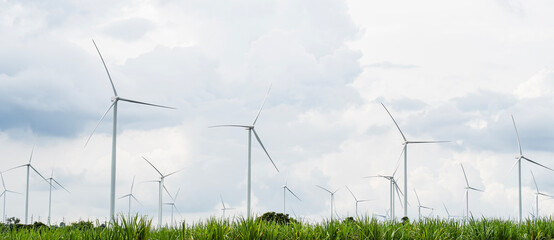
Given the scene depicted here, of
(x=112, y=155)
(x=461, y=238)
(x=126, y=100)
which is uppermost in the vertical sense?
(x=126, y=100)

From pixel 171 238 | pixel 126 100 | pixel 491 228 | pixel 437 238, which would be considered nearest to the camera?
pixel 171 238

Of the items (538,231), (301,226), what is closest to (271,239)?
(301,226)

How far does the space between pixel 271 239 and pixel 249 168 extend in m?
31.4

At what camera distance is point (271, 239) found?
18.1 m

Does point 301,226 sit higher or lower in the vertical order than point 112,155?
lower

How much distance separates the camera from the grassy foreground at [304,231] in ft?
55.8

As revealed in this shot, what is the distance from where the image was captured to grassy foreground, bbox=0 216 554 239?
17.0 m

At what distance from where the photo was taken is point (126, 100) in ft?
147

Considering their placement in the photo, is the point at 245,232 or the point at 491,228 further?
the point at 491,228

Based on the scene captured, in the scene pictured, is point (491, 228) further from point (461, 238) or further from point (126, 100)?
point (126, 100)

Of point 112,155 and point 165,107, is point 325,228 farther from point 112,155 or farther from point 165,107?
point 165,107

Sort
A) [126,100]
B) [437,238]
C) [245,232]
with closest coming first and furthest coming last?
[245,232] → [437,238] → [126,100]

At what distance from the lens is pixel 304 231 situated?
1922cm

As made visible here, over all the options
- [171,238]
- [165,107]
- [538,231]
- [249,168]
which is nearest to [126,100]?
[165,107]
